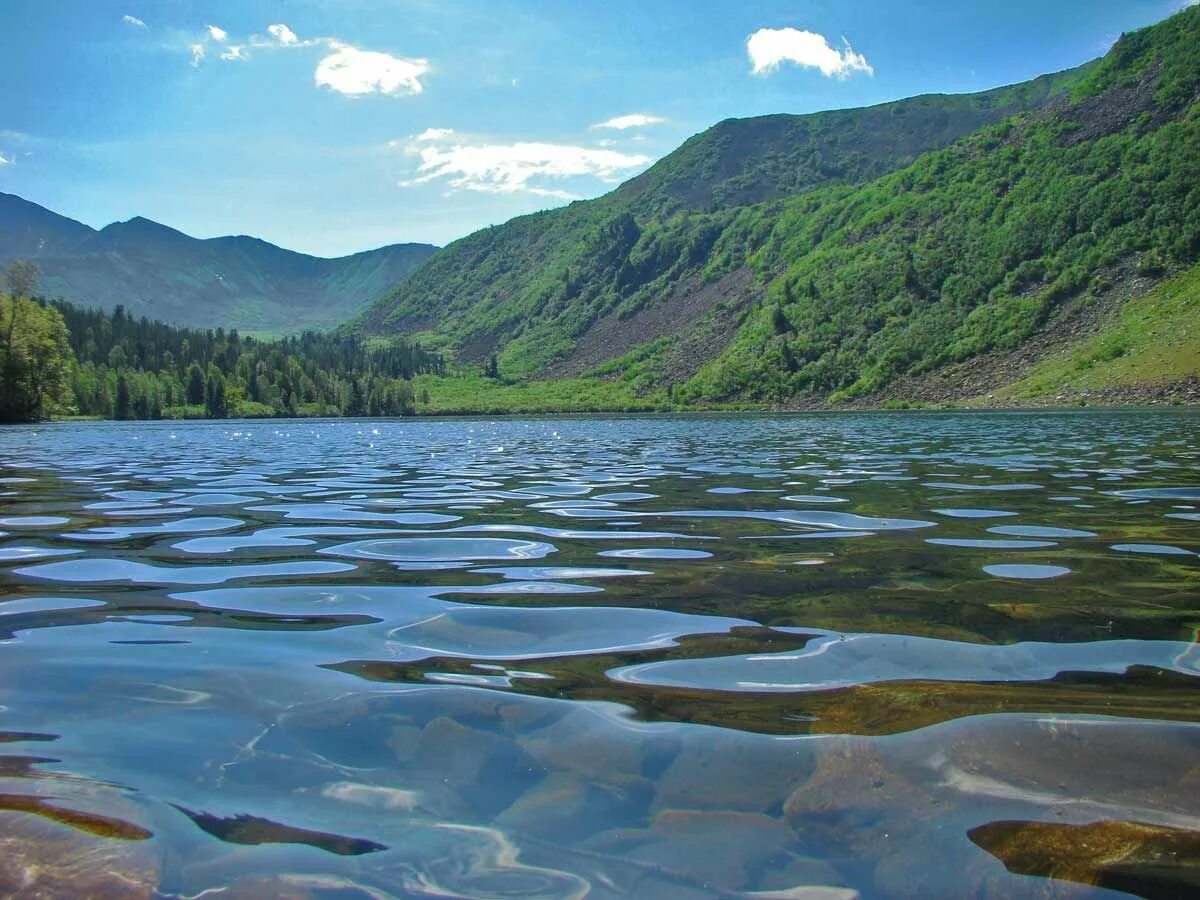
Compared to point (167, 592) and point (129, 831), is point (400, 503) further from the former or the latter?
point (129, 831)

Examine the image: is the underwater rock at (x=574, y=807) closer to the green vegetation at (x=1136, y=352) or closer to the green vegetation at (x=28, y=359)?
the green vegetation at (x=28, y=359)

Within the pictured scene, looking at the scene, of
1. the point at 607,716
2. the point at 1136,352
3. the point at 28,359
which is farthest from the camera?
the point at 1136,352

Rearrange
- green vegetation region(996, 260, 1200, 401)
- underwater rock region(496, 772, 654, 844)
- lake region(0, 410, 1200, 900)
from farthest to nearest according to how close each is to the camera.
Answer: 1. green vegetation region(996, 260, 1200, 401)
2. underwater rock region(496, 772, 654, 844)
3. lake region(0, 410, 1200, 900)

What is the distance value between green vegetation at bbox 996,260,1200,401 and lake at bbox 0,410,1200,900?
5956 inches

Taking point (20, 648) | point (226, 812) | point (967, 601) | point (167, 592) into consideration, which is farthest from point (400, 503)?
point (226, 812)

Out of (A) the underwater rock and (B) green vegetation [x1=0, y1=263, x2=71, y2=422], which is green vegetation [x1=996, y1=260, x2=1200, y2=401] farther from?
(A) the underwater rock

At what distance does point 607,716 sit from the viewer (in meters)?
5.01

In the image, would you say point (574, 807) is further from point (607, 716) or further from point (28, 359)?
point (28, 359)

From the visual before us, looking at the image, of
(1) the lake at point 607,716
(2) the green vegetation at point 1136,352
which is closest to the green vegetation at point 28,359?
(1) the lake at point 607,716

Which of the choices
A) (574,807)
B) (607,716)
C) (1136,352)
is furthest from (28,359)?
(1136,352)

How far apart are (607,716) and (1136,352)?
178189 millimetres

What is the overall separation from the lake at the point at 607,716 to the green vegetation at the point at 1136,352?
151 meters

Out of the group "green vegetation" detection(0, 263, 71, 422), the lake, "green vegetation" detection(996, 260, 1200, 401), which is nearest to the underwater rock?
the lake

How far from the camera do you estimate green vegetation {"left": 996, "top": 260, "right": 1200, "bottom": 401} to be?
5507 inches
